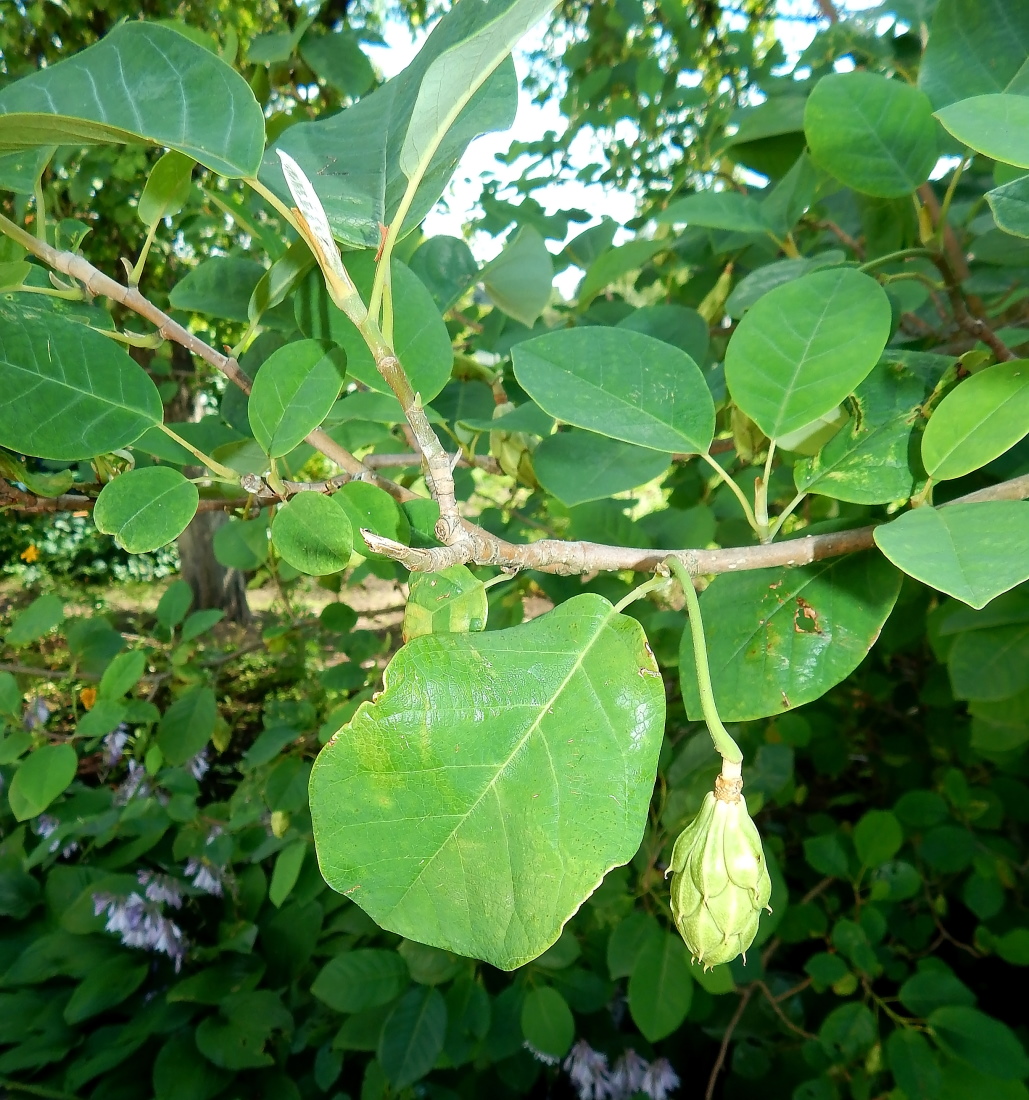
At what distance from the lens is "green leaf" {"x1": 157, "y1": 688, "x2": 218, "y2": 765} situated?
1.25 metres

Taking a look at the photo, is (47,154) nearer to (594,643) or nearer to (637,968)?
(594,643)

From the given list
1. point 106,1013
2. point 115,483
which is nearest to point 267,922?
point 106,1013

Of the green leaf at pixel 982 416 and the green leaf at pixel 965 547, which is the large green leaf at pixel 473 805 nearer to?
the green leaf at pixel 965 547

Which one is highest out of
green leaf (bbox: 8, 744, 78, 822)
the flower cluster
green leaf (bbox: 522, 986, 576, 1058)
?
green leaf (bbox: 8, 744, 78, 822)

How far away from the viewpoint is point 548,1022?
46.0 inches

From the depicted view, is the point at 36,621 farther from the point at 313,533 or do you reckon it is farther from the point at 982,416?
the point at 982,416

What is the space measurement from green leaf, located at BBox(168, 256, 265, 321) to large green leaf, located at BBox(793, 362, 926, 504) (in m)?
0.50

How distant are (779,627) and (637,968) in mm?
825

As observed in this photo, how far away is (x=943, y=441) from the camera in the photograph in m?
0.44

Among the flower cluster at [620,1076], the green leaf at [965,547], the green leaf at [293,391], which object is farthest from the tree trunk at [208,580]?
the green leaf at [965,547]

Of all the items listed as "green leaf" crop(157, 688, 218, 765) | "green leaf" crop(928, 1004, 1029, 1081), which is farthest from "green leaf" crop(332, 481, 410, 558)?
"green leaf" crop(928, 1004, 1029, 1081)

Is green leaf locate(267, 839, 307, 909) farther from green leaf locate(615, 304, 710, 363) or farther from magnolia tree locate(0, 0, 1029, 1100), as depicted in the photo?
green leaf locate(615, 304, 710, 363)

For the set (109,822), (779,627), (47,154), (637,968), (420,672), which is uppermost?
(47,154)

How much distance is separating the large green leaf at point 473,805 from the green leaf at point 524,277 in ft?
2.02
